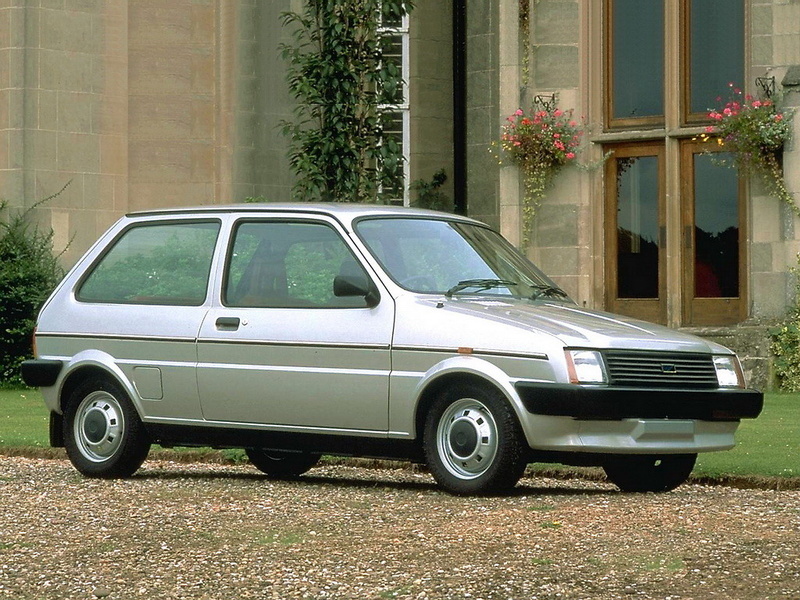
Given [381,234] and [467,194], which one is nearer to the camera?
[381,234]

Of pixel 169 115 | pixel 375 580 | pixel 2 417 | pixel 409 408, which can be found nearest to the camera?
pixel 375 580

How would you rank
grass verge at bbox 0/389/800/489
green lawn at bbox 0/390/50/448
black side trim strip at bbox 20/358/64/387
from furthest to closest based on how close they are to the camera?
1. green lawn at bbox 0/390/50/448
2. black side trim strip at bbox 20/358/64/387
3. grass verge at bbox 0/389/800/489

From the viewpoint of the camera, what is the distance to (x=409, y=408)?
950 centimetres

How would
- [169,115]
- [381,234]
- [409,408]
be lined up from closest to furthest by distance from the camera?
[409,408]
[381,234]
[169,115]

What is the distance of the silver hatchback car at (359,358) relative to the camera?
9.09m

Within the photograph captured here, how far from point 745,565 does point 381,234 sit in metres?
3.99

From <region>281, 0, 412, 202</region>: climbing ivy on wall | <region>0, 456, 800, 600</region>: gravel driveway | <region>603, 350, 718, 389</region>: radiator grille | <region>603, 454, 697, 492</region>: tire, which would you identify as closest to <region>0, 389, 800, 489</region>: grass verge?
<region>0, 456, 800, 600</region>: gravel driveway

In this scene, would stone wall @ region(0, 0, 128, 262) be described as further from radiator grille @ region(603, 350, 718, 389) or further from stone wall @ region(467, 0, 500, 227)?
radiator grille @ region(603, 350, 718, 389)

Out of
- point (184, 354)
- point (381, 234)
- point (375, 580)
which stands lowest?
point (375, 580)

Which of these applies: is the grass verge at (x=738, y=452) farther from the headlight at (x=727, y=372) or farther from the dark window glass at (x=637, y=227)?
the dark window glass at (x=637, y=227)

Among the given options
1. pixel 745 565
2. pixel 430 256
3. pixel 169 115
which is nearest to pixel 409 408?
pixel 430 256

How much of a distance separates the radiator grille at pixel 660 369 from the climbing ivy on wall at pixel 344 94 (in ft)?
30.5

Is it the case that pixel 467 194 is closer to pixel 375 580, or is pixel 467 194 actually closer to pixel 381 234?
pixel 381 234

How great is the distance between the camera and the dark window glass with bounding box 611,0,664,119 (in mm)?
20344
